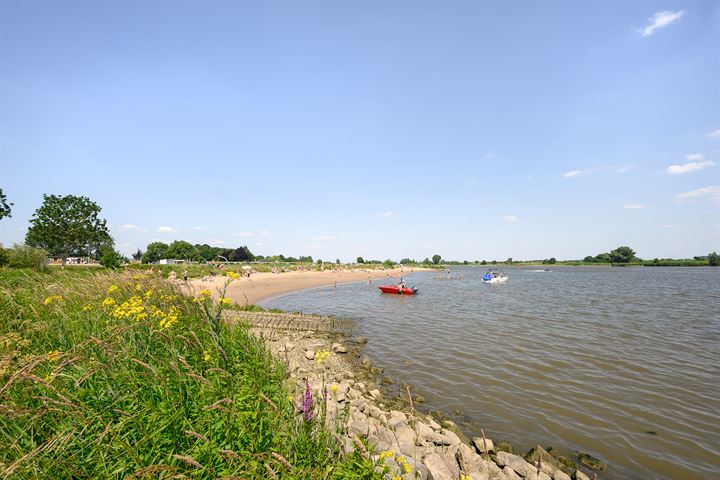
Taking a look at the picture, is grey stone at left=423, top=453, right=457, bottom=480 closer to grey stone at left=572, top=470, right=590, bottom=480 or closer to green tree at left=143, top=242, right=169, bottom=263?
grey stone at left=572, top=470, right=590, bottom=480

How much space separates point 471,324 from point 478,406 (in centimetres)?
1279

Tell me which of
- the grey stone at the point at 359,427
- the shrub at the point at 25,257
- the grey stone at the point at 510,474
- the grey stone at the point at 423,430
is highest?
the shrub at the point at 25,257

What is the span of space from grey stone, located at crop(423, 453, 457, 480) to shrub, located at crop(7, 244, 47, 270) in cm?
4205

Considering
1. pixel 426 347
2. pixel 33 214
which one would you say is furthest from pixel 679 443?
pixel 33 214

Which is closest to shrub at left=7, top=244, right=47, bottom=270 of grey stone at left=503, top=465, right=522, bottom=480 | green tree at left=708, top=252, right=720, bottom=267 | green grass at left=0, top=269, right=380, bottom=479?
green grass at left=0, top=269, right=380, bottom=479

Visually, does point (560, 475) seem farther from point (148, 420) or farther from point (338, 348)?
point (338, 348)

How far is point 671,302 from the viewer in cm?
3388

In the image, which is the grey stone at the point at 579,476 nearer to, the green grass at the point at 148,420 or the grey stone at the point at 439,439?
the grey stone at the point at 439,439

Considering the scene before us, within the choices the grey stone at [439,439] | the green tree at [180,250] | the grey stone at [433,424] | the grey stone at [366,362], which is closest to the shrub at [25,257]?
the grey stone at [366,362]

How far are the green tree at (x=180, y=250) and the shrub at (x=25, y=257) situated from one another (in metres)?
89.0

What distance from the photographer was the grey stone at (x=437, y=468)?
5715 millimetres

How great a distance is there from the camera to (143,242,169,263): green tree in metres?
119

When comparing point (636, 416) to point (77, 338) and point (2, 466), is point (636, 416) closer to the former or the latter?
point (2, 466)

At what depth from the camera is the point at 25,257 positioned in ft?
107
